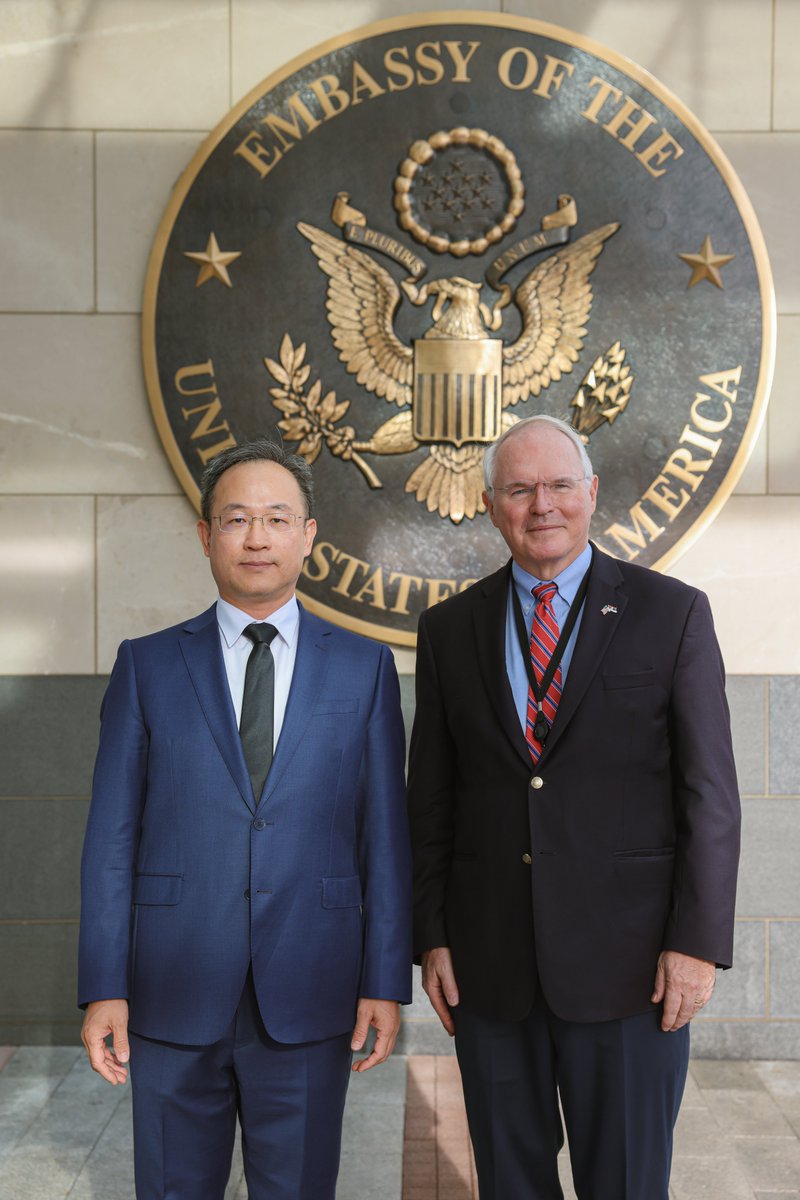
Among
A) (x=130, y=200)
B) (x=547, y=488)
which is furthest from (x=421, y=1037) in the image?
(x=130, y=200)

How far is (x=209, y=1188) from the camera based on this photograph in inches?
69.3

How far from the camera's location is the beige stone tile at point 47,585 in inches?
130

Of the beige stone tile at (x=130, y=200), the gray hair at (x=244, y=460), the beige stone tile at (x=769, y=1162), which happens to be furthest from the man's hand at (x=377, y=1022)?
the beige stone tile at (x=130, y=200)

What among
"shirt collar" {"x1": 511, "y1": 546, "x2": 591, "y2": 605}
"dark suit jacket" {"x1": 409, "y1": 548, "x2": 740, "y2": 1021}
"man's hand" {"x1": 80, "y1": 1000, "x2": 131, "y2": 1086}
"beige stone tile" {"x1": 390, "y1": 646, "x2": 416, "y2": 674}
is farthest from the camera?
"beige stone tile" {"x1": 390, "y1": 646, "x2": 416, "y2": 674}

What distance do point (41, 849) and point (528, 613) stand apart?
1988mm

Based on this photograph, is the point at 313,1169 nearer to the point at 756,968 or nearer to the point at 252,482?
the point at 252,482

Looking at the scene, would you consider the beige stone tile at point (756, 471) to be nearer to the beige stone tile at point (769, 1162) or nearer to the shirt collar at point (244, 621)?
the beige stone tile at point (769, 1162)

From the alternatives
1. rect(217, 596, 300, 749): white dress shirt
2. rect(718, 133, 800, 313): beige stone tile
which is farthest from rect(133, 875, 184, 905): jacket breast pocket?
rect(718, 133, 800, 313): beige stone tile

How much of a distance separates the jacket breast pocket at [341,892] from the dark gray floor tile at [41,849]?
1.76m

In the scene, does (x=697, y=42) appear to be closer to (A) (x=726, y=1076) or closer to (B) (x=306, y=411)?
(B) (x=306, y=411)

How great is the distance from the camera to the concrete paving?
8.44 ft

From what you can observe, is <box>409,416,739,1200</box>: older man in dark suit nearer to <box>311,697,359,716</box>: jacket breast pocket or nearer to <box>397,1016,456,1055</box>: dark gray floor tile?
<box>311,697,359,716</box>: jacket breast pocket

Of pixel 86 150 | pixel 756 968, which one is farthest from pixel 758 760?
pixel 86 150

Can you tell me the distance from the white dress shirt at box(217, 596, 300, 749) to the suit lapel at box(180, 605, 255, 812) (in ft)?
0.07
